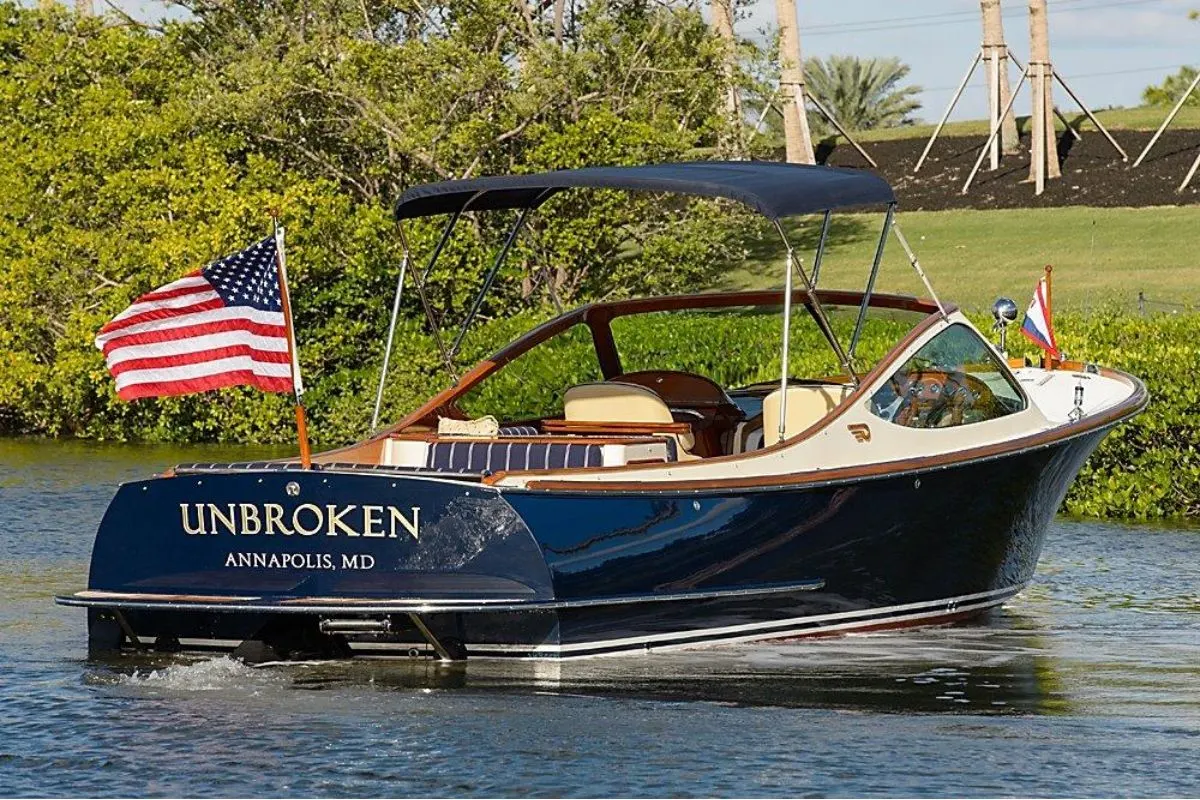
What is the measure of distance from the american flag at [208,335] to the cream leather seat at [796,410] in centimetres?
281

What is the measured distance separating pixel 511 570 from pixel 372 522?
0.69 m

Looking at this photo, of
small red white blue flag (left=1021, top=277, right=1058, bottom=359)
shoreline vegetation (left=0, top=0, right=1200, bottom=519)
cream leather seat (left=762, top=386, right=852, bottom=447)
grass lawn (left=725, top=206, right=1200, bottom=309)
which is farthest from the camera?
grass lawn (left=725, top=206, right=1200, bottom=309)

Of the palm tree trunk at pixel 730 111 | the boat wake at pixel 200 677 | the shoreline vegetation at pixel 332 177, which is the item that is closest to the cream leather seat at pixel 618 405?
the boat wake at pixel 200 677

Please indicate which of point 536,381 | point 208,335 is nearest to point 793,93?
point 536,381

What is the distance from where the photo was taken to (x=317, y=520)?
962 centimetres

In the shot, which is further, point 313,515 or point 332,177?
point 332,177

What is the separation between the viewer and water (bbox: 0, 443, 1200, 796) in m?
7.95

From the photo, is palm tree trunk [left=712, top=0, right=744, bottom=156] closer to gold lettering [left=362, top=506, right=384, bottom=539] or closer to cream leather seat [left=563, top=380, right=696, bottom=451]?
cream leather seat [left=563, top=380, right=696, bottom=451]

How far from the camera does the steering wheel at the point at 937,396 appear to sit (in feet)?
36.8

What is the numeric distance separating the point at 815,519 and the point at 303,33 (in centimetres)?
1804

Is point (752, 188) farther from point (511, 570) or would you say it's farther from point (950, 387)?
point (511, 570)

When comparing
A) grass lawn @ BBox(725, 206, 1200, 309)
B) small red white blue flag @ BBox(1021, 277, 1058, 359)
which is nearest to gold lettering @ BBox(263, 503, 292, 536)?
small red white blue flag @ BBox(1021, 277, 1058, 359)

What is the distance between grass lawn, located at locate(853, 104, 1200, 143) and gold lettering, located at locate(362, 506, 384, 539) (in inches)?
1345

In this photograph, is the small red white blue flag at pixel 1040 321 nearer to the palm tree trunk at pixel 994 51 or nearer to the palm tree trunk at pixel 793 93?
the palm tree trunk at pixel 793 93
